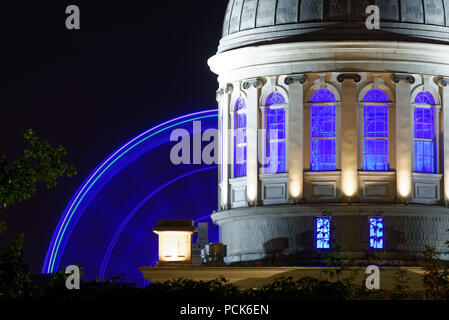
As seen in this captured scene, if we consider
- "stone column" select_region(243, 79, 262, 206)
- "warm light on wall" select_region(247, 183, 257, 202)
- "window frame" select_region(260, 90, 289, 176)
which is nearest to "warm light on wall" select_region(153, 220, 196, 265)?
"warm light on wall" select_region(247, 183, 257, 202)

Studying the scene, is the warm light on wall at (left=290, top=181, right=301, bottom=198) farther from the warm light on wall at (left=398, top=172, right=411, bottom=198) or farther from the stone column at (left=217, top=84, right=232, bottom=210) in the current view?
the warm light on wall at (left=398, top=172, right=411, bottom=198)

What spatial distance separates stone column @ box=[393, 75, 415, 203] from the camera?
68.8 metres

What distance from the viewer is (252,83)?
70.6 meters

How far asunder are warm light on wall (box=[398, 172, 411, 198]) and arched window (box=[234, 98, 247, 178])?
7.12 metres

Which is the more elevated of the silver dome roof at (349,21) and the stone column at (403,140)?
the silver dome roof at (349,21)

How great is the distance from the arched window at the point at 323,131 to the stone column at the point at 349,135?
2.08 ft

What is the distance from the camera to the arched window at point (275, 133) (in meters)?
70.2

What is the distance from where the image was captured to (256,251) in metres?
69.9

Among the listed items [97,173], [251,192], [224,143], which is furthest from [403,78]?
[97,173]

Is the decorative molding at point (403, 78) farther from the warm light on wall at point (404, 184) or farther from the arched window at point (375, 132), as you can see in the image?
the warm light on wall at point (404, 184)

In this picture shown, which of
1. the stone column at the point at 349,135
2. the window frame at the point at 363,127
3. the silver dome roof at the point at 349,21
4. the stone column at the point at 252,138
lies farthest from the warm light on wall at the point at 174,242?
the silver dome roof at the point at 349,21

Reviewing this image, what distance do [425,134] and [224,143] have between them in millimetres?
8941

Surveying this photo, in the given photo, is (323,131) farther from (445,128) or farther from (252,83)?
(445,128)

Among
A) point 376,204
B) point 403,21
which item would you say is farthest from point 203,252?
point 403,21
